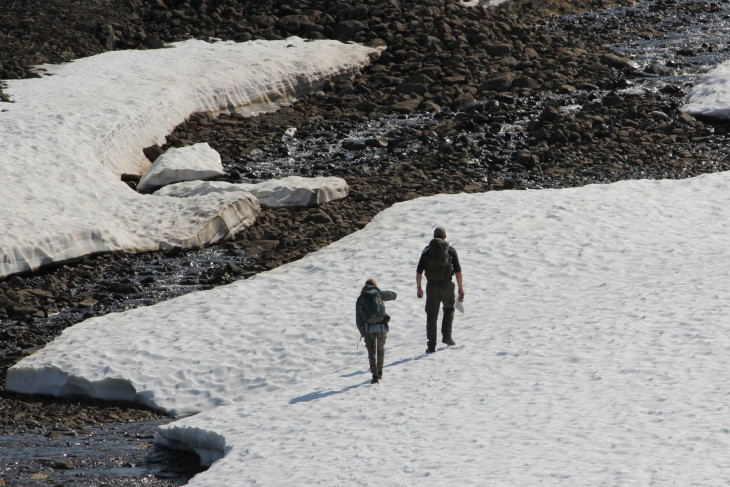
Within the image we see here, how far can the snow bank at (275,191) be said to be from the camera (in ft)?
80.8

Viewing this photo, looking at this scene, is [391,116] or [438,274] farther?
[391,116]

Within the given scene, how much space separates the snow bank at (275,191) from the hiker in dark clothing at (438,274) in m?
10.8

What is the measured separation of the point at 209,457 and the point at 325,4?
31296 millimetres

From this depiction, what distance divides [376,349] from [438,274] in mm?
1620

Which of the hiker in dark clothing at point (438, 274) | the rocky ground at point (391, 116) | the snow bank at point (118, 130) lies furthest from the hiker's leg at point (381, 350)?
the snow bank at point (118, 130)

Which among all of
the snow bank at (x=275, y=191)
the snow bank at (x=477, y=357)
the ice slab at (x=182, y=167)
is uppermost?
the ice slab at (x=182, y=167)

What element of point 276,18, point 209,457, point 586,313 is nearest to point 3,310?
point 209,457

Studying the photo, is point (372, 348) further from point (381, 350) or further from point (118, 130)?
point (118, 130)

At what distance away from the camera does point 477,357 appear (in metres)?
14.6

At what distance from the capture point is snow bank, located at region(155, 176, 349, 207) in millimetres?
24641

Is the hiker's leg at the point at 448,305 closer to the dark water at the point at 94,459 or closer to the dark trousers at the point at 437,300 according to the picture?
the dark trousers at the point at 437,300

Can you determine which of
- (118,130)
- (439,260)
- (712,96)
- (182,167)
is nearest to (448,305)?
(439,260)

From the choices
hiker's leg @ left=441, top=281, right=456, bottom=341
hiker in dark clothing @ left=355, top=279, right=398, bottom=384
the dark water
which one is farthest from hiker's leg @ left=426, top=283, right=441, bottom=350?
the dark water

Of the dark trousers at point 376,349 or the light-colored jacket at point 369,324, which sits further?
the dark trousers at point 376,349
